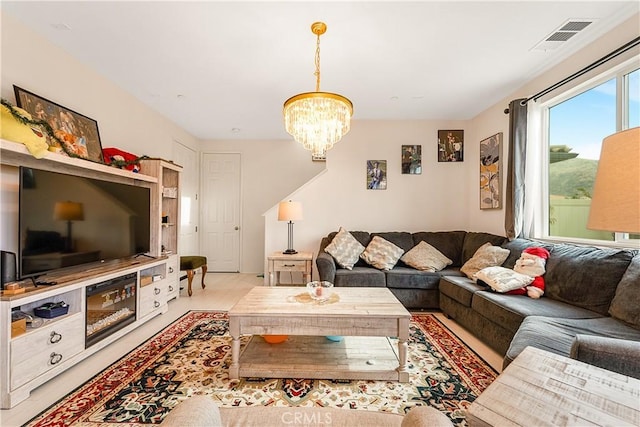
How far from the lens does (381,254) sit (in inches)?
149

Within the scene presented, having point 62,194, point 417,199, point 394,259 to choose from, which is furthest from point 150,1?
point 417,199

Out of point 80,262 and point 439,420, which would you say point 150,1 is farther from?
point 439,420

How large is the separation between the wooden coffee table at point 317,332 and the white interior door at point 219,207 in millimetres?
3710

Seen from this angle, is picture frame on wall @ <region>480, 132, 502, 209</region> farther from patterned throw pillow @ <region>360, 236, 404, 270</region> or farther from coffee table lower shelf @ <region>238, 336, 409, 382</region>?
coffee table lower shelf @ <region>238, 336, 409, 382</region>

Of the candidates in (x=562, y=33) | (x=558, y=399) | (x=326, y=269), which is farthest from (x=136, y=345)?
(x=562, y=33)

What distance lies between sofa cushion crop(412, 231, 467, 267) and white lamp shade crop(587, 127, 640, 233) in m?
3.35

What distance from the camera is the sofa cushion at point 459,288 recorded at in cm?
279

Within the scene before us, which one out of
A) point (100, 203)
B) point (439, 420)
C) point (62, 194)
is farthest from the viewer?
point (100, 203)

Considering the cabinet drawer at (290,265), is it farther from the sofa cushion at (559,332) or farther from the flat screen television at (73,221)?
the sofa cushion at (559,332)

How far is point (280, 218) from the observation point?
401 centimetres

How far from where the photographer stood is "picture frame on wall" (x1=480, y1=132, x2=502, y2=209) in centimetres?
376

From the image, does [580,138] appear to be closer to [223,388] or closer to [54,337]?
[223,388]

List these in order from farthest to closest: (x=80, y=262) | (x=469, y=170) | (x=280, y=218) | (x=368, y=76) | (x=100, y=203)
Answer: (x=469, y=170)
(x=280, y=218)
(x=368, y=76)
(x=100, y=203)
(x=80, y=262)

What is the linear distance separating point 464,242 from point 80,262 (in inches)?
171
